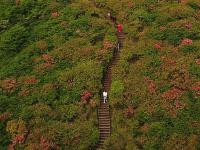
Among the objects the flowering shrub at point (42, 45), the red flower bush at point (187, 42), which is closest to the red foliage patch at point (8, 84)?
the flowering shrub at point (42, 45)

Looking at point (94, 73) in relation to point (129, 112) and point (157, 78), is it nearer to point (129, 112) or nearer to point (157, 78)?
point (129, 112)

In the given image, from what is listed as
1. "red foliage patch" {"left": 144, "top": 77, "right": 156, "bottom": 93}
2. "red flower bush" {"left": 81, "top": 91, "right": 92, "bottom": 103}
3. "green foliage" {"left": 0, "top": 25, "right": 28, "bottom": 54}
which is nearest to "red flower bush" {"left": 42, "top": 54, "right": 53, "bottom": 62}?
"green foliage" {"left": 0, "top": 25, "right": 28, "bottom": 54}

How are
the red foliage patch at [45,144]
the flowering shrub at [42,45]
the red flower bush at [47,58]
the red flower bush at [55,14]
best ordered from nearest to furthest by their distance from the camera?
the red foliage patch at [45,144], the red flower bush at [47,58], the flowering shrub at [42,45], the red flower bush at [55,14]

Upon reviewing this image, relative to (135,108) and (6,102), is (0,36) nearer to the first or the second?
(6,102)

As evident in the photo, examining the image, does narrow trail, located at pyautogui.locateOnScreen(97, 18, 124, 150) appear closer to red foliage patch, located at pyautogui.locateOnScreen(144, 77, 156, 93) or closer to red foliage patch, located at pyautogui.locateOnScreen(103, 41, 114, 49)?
red foliage patch, located at pyautogui.locateOnScreen(103, 41, 114, 49)

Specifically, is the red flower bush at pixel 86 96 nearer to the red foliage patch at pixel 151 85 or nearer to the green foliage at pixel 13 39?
the red foliage patch at pixel 151 85

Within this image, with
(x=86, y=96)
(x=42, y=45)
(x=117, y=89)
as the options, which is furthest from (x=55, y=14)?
(x=117, y=89)
